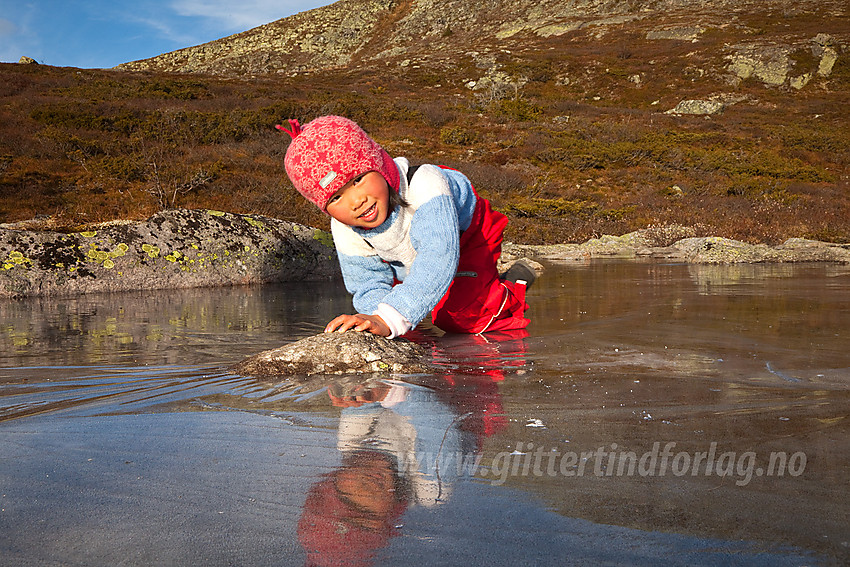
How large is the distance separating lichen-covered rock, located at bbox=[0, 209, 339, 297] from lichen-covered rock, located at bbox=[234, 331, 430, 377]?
4.96 m

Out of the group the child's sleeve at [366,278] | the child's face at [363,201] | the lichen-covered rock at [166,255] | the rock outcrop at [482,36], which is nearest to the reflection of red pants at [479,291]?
the child's sleeve at [366,278]

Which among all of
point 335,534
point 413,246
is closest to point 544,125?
point 413,246

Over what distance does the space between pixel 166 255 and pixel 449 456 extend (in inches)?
262

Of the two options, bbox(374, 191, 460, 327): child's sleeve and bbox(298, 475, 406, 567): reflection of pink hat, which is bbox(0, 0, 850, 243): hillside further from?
bbox(298, 475, 406, 567): reflection of pink hat

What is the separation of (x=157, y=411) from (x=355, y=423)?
713mm

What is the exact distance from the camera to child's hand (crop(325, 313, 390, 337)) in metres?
3.04

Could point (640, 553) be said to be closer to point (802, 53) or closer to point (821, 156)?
point (821, 156)

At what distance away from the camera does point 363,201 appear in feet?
10.2

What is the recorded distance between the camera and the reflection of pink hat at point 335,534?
1.15 meters

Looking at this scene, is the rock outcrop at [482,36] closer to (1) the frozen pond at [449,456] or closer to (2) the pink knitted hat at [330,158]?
(2) the pink knitted hat at [330,158]

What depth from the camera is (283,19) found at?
81188 millimetres

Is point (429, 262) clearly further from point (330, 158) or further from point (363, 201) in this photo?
point (330, 158)

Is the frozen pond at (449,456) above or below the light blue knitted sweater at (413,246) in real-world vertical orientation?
below

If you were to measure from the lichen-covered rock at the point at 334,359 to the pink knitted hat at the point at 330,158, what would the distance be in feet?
2.22
